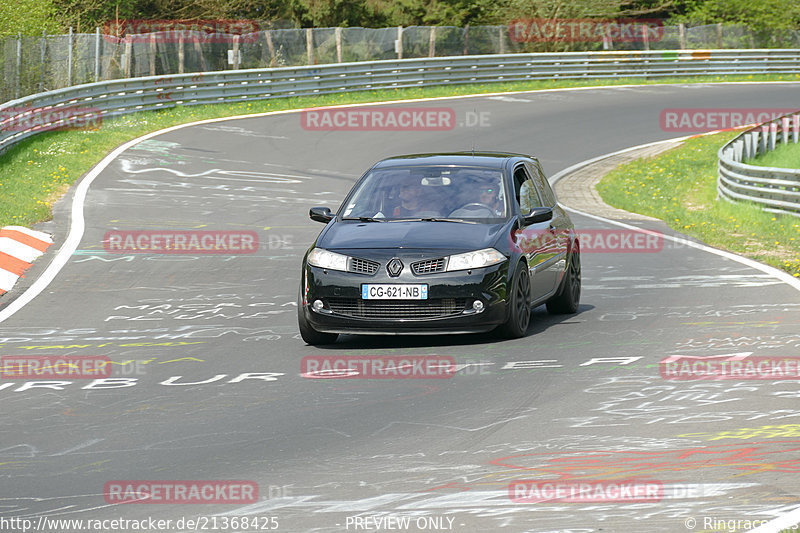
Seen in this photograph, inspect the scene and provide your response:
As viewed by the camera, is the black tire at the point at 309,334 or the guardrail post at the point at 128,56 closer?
the black tire at the point at 309,334

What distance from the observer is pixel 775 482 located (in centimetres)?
657

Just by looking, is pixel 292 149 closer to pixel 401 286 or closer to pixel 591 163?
pixel 591 163

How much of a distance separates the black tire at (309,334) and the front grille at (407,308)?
463 mm

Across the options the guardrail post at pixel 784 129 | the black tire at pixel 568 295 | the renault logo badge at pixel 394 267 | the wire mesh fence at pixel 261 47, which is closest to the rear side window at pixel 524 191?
the black tire at pixel 568 295

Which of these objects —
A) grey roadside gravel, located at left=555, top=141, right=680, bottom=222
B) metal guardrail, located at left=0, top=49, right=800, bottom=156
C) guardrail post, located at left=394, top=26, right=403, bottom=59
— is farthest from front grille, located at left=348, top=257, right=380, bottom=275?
guardrail post, located at left=394, top=26, right=403, bottom=59

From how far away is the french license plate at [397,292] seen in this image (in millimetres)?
10719

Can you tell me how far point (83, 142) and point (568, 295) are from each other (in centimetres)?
1859

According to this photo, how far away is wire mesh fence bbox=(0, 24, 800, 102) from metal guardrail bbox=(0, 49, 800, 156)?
1.18 metres

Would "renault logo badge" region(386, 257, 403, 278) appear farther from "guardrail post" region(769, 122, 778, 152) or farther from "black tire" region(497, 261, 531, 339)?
"guardrail post" region(769, 122, 778, 152)

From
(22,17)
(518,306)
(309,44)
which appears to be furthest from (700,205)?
(309,44)

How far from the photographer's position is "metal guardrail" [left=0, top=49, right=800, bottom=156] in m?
30.1

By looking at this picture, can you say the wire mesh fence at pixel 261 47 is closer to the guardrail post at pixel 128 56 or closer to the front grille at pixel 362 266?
the guardrail post at pixel 128 56

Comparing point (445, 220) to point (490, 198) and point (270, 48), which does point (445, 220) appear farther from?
point (270, 48)

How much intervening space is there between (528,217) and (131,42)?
2812 cm
